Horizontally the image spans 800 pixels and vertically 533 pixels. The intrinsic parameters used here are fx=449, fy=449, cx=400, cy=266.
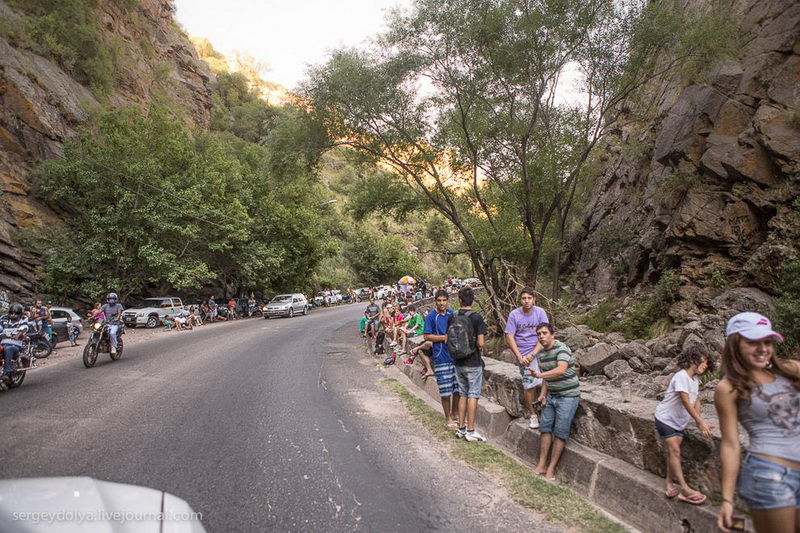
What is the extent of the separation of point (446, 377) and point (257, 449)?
250cm

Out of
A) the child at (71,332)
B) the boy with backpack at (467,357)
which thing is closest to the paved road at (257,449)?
the boy with backpack at (467,357)

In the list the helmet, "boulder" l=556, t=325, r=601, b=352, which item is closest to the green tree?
"boulder" l=556, t=325, r=601, b=352

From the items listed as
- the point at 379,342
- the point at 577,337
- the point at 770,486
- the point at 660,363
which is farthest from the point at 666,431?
the point at 379,342

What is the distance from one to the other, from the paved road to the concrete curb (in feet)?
2.18

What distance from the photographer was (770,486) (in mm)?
2301

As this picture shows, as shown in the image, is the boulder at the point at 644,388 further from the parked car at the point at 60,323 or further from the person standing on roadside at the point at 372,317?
the parked car at the point at 60,323

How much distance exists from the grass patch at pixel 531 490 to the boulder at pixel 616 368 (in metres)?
5.17

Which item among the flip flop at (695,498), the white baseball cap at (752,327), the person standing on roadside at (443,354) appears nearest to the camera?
the white baseball cap at (752,327)

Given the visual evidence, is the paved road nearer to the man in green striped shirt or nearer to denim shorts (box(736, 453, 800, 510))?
the man in green striped shirt

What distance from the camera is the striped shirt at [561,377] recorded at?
4.41m

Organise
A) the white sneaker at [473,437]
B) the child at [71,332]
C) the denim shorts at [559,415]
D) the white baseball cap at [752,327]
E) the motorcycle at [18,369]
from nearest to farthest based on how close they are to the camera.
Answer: the white baseball cap at [752,327] → the denim shorts at [559,415] → the white sneaker at [473,437] → the motorcycle at [18,369] → the child at [71,332]

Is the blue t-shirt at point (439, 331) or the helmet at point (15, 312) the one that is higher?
the helmet at point (15, 312)

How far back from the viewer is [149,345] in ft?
48.9

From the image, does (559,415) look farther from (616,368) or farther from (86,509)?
(616,368)
